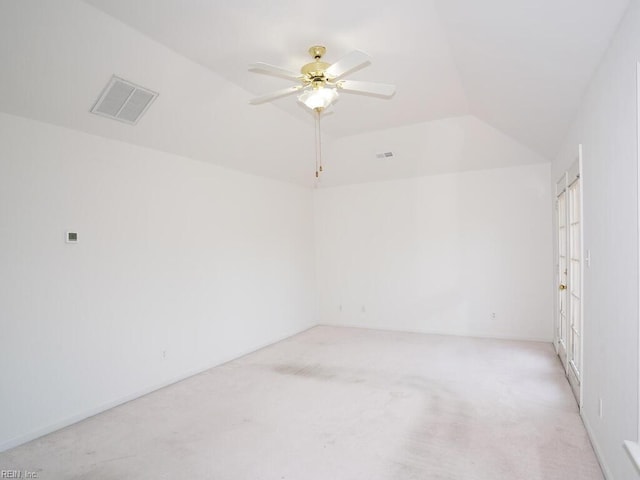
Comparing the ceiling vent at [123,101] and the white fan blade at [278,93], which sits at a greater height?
the ceiling vent at [123,101]

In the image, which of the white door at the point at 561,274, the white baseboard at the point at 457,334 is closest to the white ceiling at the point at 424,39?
the white door at the point at 561,274

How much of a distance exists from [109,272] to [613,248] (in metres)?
3.89

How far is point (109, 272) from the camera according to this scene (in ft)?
11.6

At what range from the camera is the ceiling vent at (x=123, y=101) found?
9.93 ft

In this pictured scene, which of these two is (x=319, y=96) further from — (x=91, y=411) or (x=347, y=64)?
(x=91, y=411)

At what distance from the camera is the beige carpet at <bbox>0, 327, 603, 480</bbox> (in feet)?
8.02

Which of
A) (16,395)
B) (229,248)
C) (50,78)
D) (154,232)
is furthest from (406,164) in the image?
(16,395)

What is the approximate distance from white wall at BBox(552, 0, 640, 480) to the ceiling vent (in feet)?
10.7

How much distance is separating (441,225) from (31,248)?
522 centimetres

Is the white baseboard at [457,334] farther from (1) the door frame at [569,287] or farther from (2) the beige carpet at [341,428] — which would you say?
(2) the beige carpet at [341,428]

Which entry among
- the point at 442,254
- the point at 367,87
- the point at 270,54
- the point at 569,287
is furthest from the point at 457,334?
the point at 270,54

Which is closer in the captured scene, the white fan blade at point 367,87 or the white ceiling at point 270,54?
the white ceiling at point 270,54

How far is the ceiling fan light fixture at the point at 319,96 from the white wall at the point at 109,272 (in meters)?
2.03

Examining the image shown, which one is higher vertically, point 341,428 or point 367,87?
point 367,87
